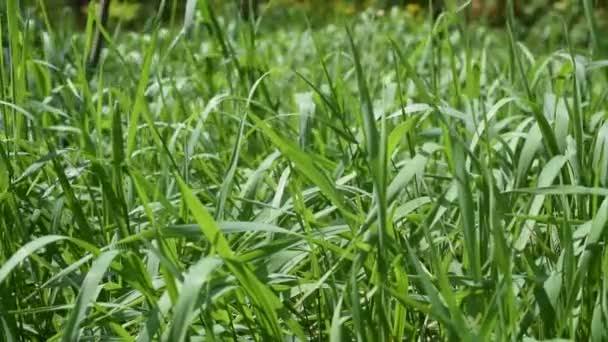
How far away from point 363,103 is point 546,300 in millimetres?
271

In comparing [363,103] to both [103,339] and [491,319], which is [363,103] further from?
[103,339]

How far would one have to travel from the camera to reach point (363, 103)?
111cm

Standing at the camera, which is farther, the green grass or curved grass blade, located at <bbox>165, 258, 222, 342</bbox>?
the green grass

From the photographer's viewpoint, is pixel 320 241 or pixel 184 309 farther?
pixel 320 241

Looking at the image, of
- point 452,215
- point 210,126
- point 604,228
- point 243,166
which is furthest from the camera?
point 210,126

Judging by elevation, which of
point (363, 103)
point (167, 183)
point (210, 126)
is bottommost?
point (210, 126)

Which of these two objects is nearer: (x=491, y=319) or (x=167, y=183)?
(x=491, y=319)

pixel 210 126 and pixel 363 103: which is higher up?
pixel 363 103

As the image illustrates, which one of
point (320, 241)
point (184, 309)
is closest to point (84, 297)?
point (184, 309)

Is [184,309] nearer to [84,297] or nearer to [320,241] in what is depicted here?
[84,297]

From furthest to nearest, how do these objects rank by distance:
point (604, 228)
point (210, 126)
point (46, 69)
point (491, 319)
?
1. point (210, 126)
2. point (46, 69)
3. point (604, 228)
4. point (491, 319)

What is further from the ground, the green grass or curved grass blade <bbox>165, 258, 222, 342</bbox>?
curved grass blade <bbox>165, 258, 222, 342</bbox>

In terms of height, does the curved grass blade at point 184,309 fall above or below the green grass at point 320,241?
above

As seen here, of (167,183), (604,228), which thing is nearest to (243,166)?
(167,183)
